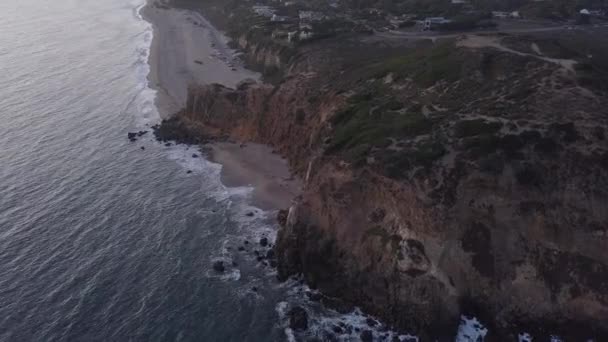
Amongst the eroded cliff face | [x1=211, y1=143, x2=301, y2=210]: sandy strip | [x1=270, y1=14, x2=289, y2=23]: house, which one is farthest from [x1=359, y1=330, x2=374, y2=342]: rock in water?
[x1=270, y1=14, x2=289, y2=23]: house

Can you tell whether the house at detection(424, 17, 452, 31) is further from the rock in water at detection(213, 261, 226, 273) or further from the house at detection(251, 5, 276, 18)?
the rock in water at detection(213, 261, 226, 273)

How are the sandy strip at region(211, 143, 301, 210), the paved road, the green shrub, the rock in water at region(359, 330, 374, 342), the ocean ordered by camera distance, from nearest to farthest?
the rock in water at region(359, 330, 374, 342), the ocean, the green shrub, the sandy strip at region(211, 143, 301, 210), the paved road

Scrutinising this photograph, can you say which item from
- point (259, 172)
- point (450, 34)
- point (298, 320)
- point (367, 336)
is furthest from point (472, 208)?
point (450, 34)

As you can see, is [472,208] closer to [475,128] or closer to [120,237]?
[475,128]

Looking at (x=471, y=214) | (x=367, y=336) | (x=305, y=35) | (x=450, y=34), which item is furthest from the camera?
(x=305, y=35)

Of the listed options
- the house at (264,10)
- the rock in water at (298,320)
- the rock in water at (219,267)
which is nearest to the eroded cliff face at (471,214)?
the rock in water at (298,320)

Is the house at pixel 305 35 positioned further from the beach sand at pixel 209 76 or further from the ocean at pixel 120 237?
the ocean at pixel 120 237

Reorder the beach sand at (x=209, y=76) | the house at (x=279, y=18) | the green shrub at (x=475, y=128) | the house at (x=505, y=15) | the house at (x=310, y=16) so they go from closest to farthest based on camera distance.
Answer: the green shrub at (x=475, y=128)
the beach sand at (x=209, y=76)
the house at (x=505, y=15)
the house at (x=310, y=16)
the house at (x=279, y=18)
